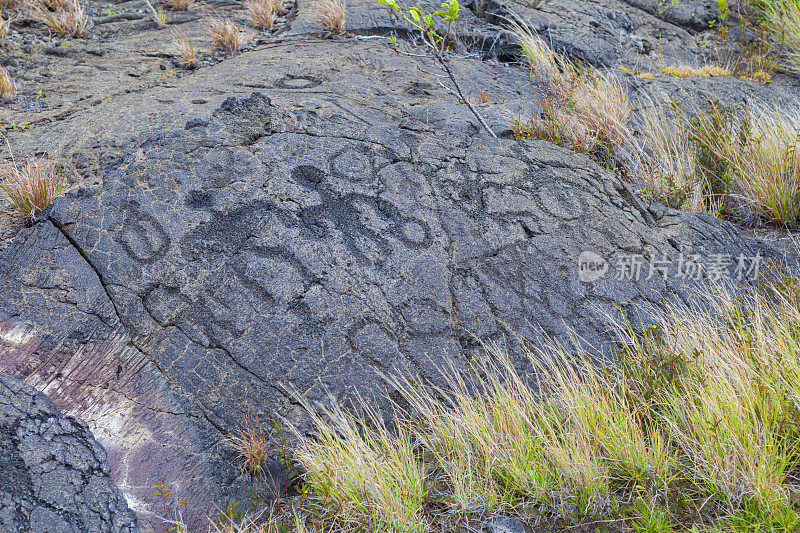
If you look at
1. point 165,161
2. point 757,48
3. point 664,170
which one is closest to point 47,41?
point 165,161

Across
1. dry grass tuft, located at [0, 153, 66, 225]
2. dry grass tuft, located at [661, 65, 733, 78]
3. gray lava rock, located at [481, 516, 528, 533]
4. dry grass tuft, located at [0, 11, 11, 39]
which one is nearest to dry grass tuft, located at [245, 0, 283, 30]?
Answer: dry grass tuft, located at [0, 11, 11, 39]

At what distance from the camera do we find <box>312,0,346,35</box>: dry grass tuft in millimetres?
4945

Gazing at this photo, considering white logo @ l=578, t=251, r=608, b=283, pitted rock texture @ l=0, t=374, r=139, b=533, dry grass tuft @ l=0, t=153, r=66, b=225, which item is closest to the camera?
pitted rock texture @ l=0, t=374, r=139, b=533

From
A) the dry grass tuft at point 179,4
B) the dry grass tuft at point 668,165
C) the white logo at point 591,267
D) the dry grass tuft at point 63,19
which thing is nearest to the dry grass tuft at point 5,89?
the dry grass tuft at point 63,19

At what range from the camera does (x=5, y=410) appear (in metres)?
1.78

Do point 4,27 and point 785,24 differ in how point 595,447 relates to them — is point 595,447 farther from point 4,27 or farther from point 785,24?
point 785,24

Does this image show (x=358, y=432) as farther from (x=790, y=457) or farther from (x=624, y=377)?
(x=790, y=457)

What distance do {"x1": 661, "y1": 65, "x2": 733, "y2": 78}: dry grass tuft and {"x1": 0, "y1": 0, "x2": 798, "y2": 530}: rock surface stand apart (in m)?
2.67

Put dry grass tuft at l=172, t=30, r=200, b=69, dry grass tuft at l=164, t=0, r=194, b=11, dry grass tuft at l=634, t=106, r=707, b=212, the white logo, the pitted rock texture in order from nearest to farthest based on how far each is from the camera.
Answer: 1. the pitted rock texture
2. the white logo
3. dry grass tuft at l=634, t=106, r=707, b=212
4. dry grass tuft at l=172, t=30, r=200, b=69
5. dry grass tuft at l=164, t=0, r=194, b=11

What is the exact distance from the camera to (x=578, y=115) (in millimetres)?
3893

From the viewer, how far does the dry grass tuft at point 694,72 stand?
504 cm

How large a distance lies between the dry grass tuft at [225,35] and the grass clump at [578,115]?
8.92ft

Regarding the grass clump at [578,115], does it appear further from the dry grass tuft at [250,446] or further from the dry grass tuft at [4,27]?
the dry grass tuft at [4,27]

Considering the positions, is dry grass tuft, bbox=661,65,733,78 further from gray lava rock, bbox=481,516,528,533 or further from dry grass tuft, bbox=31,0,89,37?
dry grass tuft, bbox=31,0,89,37
